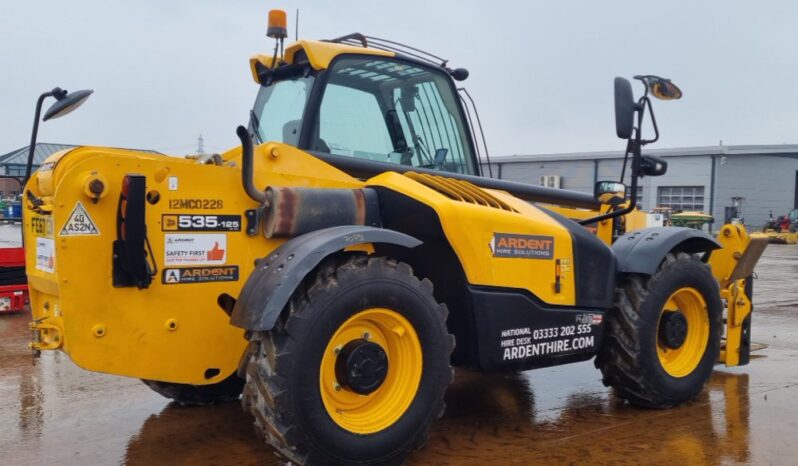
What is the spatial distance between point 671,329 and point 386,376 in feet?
7.62

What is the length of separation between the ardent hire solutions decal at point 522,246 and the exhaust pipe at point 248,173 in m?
1.30

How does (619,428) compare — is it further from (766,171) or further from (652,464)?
(766,171)

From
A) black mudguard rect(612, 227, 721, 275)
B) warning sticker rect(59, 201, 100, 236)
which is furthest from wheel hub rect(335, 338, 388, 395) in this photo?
black mudguard rect(612, 227, 721, 275)

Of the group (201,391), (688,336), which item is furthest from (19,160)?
(688,336)

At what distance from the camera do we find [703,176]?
132ft

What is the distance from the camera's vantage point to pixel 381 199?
423 centimetres

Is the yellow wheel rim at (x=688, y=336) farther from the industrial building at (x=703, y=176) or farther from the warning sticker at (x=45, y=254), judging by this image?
the industrial building at (x=703, y=176)

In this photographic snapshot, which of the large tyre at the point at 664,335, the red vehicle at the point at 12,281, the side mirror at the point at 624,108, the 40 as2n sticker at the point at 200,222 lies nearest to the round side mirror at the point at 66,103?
the 40 as2n sticker at the point at 200,222

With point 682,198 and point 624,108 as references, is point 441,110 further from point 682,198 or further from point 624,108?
point 682,198

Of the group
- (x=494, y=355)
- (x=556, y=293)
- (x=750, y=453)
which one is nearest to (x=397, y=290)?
(x=494, y=355)

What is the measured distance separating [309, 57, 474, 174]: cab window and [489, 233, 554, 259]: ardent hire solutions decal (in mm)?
909

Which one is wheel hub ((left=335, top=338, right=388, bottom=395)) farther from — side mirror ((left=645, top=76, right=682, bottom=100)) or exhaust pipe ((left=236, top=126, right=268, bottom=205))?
side mirror ((left=645, top=76, right=682, bottom=100))

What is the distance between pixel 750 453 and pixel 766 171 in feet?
143

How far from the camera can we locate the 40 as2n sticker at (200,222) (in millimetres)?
3680
